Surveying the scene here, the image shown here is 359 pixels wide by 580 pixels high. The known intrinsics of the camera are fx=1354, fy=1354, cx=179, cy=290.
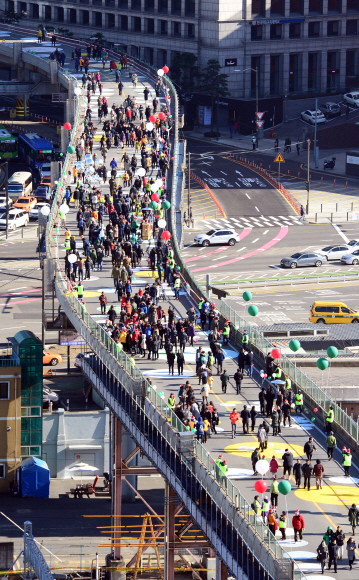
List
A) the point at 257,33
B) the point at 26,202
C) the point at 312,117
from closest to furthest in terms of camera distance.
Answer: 1. the point at 26,202
2. the point at 312,117
3. the point at 257,33

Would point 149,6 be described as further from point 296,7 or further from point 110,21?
point 296,7

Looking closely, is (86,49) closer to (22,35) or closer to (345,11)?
(22,35)

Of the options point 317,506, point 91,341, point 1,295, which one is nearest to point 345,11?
point 1,295

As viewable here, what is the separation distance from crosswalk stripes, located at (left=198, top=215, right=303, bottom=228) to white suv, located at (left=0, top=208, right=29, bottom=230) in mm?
16975

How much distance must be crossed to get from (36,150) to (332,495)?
3640 inches

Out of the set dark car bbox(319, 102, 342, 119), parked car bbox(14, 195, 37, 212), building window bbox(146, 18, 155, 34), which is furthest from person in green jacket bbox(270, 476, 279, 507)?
building window bbox(146, 18, 155, 34)

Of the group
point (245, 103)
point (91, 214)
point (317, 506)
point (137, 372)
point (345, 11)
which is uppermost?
point (345, 11)

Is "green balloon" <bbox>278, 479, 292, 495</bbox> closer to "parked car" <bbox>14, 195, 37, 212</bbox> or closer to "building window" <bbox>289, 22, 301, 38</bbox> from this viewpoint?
"parked car" <bbox>14, 195, 37, 212</bbox>

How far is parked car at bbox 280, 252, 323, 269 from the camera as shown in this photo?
112938 mm

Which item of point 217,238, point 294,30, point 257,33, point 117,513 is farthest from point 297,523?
point 294,30

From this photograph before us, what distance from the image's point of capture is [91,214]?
9050 centimetres

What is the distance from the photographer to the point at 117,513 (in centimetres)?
6259

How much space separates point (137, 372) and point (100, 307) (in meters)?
18.6

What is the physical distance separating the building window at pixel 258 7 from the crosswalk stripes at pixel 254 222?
43948 mm
